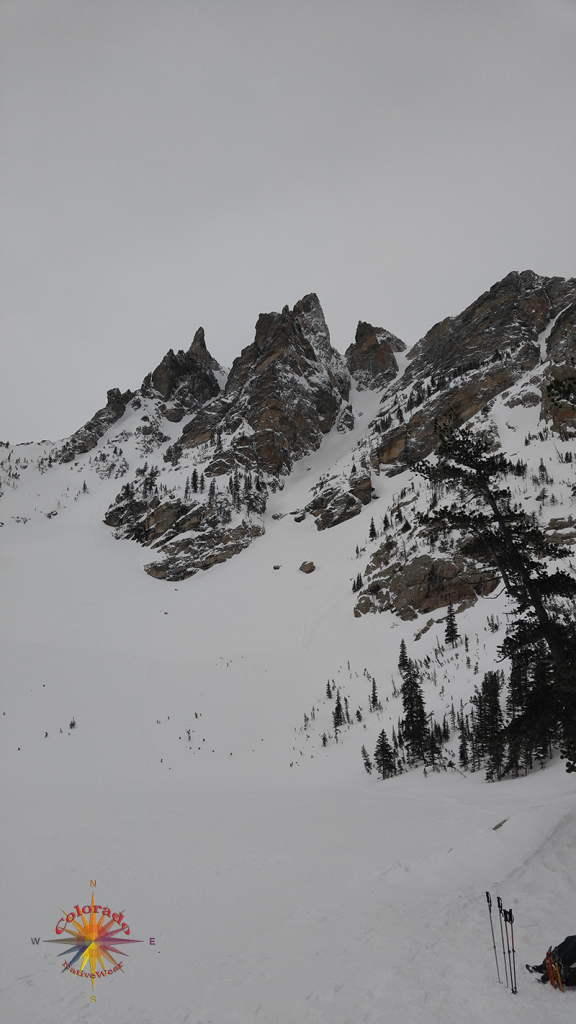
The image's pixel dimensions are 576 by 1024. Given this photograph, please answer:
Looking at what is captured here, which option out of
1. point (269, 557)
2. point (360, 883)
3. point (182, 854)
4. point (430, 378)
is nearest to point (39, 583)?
point (269, 557)

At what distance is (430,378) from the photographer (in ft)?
443

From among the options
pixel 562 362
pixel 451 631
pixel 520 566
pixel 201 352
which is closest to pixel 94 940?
pixel 520 566

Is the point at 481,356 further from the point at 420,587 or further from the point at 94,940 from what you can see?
the point at 94,940

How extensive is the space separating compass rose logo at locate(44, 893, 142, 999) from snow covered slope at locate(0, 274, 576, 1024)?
24 centimetres

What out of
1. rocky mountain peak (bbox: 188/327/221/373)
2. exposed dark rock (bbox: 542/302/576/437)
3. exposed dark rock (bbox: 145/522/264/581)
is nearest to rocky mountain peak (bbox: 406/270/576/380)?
exposed dark rock (bbox: 542/302/576/437)

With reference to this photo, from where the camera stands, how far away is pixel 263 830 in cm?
1527

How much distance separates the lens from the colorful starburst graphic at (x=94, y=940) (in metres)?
6.87

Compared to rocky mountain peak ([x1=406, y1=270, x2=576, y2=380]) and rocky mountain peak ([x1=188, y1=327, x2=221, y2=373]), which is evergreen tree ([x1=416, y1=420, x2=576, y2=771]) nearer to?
rocky mountain peak ([x1=406, y1=270, x2=576, y2=380])

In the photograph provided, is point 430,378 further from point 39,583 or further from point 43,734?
point 43,734

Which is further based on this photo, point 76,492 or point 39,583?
point 76,492

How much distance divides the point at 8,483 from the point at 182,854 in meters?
144

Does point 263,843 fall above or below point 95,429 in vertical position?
below

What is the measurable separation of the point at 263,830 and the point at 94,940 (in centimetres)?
883

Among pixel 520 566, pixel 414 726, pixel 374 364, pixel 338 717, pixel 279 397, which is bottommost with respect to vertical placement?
pixel 338 717
